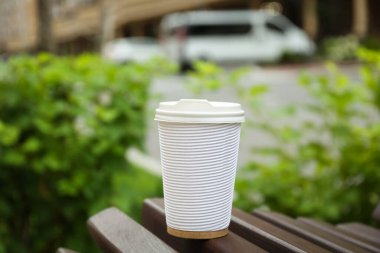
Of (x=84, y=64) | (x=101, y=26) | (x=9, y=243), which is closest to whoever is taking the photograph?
(x=9, y=243)

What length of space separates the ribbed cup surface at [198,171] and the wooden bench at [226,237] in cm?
7

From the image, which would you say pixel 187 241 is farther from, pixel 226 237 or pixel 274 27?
pixel 274 27

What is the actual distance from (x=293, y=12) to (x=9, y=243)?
34.0 metres

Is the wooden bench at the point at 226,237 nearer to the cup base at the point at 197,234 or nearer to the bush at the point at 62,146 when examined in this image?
the cup base at the point at 197,234

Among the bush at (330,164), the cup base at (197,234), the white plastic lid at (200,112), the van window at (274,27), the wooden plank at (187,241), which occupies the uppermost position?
the white plastic lid at (200,112)

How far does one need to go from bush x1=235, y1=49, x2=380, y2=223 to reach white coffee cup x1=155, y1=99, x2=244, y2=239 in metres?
2.39

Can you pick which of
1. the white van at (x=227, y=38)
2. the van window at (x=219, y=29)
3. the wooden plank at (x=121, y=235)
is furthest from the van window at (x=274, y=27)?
the wooden plank at (x=121, y=235)

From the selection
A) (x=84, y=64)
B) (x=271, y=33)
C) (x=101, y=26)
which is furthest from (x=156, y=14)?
(x=84, y=64)

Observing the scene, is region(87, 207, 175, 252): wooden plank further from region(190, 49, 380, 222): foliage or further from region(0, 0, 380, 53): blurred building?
region(0, 0, 380, 53): blurred building

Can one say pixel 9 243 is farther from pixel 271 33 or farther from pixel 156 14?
pixel 156 14

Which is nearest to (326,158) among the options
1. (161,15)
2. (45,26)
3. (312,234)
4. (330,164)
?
(330,164)

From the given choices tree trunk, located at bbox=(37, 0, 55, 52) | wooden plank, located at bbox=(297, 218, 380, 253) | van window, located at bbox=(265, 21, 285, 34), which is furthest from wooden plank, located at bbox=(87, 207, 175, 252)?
van window, located at bbox=(265, 21, 285, 34)

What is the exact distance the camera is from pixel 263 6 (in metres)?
35.2

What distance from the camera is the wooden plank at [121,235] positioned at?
1.50 metres
